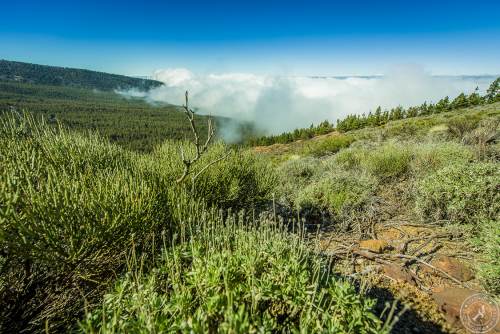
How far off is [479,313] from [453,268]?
3.10ft

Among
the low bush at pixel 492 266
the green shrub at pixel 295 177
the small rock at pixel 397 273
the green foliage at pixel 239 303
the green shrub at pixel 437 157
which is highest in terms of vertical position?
the green shrub at pixel 437 157

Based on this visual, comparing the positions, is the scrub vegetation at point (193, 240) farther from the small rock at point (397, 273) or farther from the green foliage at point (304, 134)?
the green foliage at point (304, 134)

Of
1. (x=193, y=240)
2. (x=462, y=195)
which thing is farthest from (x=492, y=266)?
(x=193, y=240)

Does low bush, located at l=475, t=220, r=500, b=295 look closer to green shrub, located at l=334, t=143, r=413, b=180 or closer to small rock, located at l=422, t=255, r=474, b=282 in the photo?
small rock, located at l=422, t=255, r=474, b=282

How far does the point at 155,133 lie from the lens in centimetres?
13225

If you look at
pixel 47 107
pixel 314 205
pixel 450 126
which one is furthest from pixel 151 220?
pixel 47 107

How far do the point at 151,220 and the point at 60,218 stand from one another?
0.97m

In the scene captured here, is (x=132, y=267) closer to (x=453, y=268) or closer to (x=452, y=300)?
(x=452, y=300)

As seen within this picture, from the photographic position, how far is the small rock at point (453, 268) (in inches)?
150

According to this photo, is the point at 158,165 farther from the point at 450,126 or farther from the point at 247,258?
the point at 450,126

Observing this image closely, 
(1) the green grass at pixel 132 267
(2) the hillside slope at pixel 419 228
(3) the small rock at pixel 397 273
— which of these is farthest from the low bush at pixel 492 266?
(1) the green grass at pixel 132 267

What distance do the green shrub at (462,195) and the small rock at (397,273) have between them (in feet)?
5.90

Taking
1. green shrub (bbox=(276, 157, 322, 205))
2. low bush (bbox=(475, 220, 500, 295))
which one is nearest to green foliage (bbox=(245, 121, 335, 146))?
green shrub (bbox=(276, 157, 322, 205))

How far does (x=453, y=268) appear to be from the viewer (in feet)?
12.9
